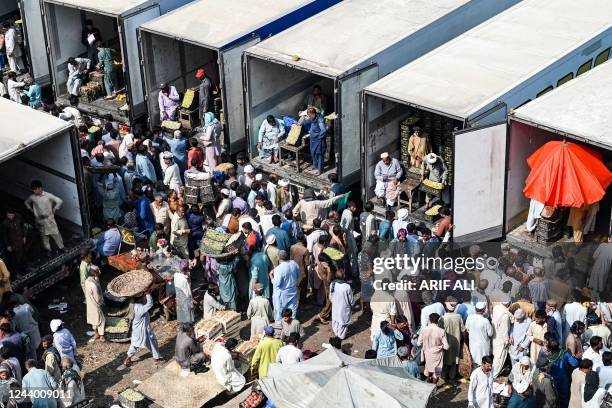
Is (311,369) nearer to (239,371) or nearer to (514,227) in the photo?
(239,371)

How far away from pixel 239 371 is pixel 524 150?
5.49 metres

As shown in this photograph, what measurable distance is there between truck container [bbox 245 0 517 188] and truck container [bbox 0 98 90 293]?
344 centimetres

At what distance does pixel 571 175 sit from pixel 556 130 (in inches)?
27.3

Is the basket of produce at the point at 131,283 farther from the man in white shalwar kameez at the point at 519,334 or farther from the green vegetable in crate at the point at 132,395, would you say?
the man in white shalwar kameez at the point at 519,334

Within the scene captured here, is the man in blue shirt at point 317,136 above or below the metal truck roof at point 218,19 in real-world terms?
below

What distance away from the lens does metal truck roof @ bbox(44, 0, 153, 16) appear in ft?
62.3

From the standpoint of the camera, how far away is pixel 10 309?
555 inches

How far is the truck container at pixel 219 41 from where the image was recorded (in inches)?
696

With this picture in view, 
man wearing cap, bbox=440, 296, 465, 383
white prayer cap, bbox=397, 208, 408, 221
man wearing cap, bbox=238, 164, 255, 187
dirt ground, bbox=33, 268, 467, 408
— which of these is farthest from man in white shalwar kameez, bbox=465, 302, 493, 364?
man wearing cap, bbox=238, 164, 255, 187

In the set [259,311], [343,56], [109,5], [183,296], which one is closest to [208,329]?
[183,296]

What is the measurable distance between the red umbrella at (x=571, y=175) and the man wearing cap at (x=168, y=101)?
7500 mm

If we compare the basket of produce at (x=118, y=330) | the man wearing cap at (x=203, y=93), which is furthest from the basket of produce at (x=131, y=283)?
the man wearing cap at (x=203, y=93)

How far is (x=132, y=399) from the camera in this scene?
13094 mm

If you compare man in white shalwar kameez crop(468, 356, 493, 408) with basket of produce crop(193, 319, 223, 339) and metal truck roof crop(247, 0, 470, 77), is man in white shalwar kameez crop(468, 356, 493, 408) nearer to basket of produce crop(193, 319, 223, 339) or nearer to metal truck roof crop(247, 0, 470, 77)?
basket of produce crop(193, 319, 223, 339)
